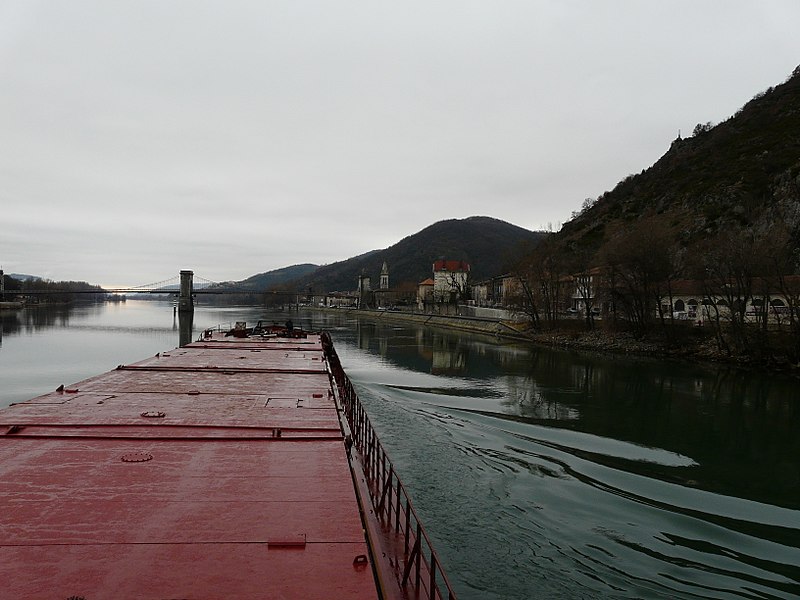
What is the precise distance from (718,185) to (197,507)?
83.5m

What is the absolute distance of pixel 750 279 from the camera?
32969 millimetres

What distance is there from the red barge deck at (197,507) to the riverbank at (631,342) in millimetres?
30581

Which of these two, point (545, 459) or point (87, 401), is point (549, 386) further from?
point (87, 401)

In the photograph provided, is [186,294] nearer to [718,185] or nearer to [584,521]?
[718,185]

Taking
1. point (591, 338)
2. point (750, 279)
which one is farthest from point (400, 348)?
point (750, 279)

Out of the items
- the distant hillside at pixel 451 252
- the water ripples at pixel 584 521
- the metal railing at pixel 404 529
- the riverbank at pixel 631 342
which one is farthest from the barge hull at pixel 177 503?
the distant hillside at pixel 451 252

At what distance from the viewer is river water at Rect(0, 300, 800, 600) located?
8.14 metres

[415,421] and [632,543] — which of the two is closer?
[632,543]

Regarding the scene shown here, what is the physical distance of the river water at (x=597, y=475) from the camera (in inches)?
320

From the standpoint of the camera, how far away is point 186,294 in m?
110

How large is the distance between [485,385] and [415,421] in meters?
9.15

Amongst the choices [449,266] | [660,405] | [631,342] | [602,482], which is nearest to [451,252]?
[449,266]

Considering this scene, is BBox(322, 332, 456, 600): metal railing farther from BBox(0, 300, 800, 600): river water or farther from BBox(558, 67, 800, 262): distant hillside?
BBox(558, 67, 800, 262): distant hillside

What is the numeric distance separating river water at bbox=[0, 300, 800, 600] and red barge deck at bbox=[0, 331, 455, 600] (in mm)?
2155
